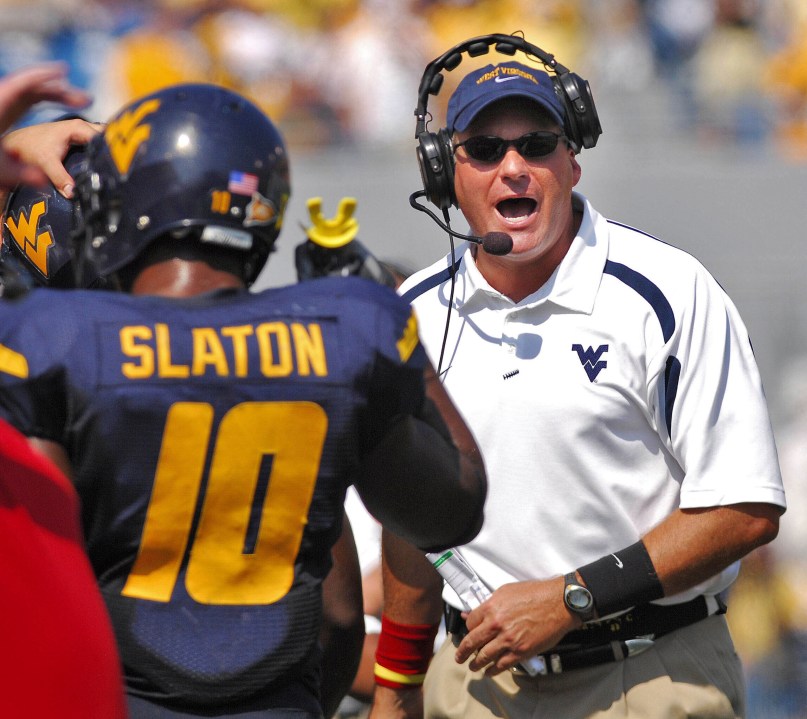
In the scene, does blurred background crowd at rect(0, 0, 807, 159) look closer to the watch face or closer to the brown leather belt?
the brown leather belt

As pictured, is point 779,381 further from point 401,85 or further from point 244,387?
point 244,387

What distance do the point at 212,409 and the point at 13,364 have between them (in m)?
0.29

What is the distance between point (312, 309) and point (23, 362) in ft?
1.45

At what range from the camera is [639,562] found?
114 inches

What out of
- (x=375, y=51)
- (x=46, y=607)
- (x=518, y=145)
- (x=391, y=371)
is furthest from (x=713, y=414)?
(x=375, y=51)

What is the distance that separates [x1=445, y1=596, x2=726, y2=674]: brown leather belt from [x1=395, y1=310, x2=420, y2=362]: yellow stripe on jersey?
113cm

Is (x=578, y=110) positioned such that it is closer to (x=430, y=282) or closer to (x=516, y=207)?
(x=516, y=207)

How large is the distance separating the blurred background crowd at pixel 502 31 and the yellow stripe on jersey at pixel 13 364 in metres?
7.58

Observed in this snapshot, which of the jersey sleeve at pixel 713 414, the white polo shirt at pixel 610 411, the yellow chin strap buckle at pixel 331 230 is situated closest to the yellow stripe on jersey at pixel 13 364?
the yellow chin strap buckle at pixel 331 230

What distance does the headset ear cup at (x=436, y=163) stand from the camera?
10.9ft

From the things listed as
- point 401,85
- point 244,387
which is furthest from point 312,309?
point 401,85

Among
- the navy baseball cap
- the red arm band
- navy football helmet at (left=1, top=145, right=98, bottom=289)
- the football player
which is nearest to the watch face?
the red arm band

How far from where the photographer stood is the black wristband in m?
2.89

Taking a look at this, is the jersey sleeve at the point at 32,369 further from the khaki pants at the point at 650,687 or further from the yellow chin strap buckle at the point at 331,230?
the khaki pants at the point at 650,687
